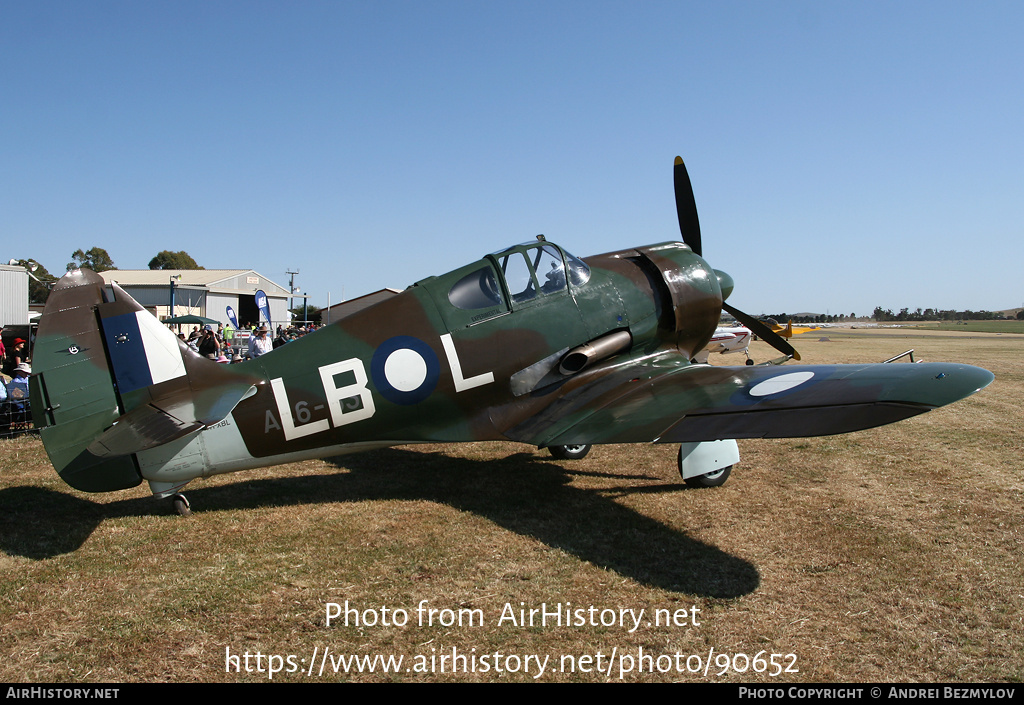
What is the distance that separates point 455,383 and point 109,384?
272cm

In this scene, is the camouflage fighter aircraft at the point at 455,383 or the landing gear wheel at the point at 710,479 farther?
the landing gear wheel at the point at 710,479

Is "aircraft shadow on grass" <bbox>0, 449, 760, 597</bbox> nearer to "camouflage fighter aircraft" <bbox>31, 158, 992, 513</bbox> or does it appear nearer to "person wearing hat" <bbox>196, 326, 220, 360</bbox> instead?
"camouflage fighter aircraft" <bbox>31, 158, 992, 513</bbox>

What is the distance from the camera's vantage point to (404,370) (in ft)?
17.5

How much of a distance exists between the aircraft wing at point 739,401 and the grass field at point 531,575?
30.6 inches

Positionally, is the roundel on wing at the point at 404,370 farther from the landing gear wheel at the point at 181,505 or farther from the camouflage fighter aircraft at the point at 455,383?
the landing gear wheel at the point at 181,505

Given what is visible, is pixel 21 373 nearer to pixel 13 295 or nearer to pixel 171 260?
pixel 13 295

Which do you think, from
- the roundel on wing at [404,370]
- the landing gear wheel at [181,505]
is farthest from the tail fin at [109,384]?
the roundel on wing at [404,370]

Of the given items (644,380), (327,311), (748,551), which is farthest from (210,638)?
(327,311)

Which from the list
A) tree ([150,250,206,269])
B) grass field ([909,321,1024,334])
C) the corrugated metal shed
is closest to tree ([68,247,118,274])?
tree ([150,250,206,269])

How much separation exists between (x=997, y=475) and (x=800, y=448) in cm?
189

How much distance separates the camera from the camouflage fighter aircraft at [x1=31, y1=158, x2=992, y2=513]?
438 centimetres

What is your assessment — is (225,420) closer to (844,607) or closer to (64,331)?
(64,331)

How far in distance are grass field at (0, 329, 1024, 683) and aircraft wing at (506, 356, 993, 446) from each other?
0.78 m

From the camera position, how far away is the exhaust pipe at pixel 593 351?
5.88 metres
